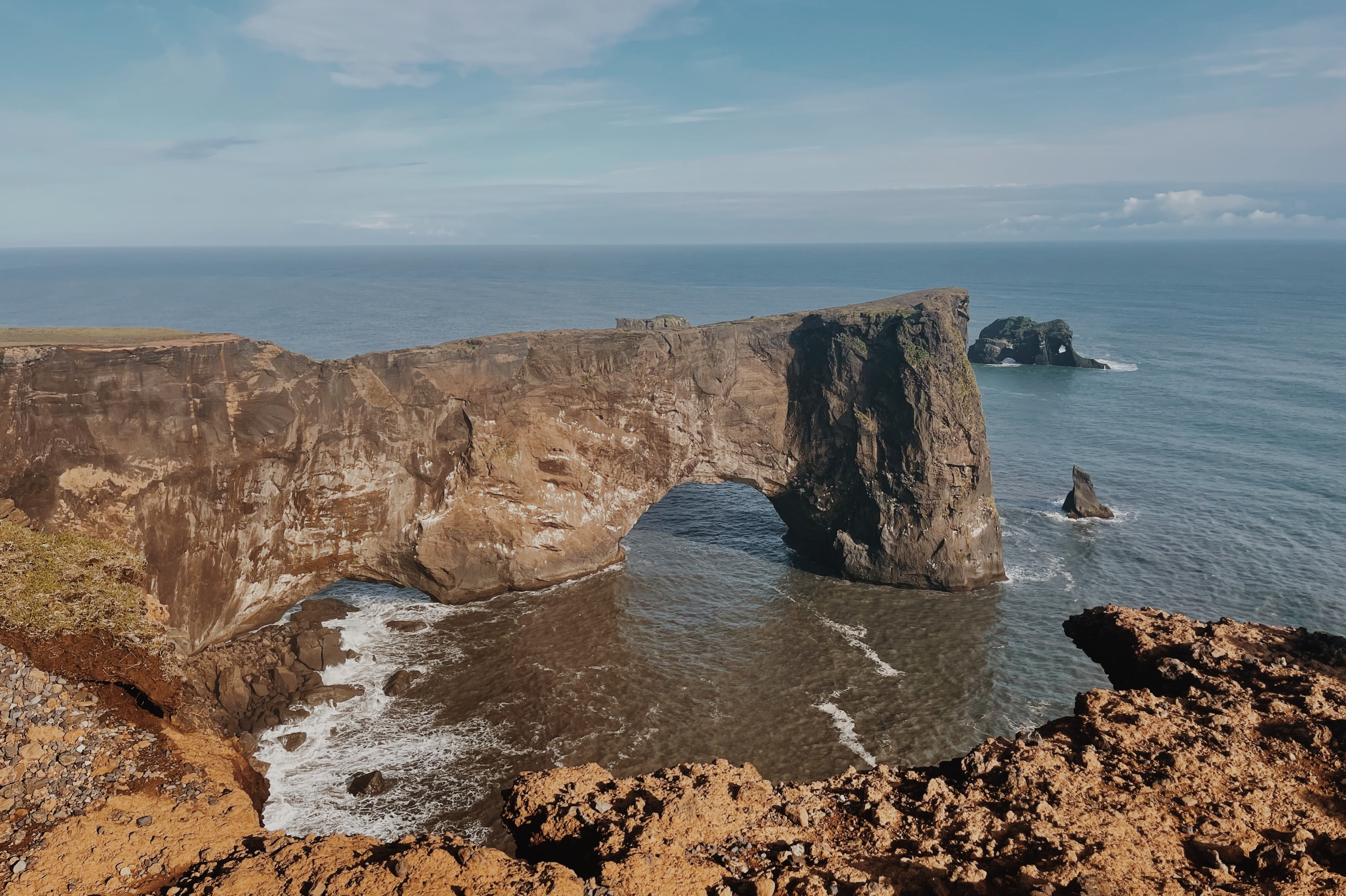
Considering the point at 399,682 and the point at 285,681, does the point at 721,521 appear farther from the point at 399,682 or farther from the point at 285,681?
the point at 285,681

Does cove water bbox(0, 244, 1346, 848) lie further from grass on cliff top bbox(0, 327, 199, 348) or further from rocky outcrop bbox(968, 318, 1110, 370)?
rocky outcrop bbox(968, 318, 1110, 370)

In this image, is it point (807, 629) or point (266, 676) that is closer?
point (266, 676)

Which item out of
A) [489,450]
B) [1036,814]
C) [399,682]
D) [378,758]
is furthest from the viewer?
[489,450]

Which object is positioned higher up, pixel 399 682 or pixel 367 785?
pixel 399 682

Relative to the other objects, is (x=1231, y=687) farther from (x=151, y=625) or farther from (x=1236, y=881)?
(x=151, y=625)

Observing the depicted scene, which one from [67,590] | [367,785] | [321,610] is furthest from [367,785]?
[321,610]

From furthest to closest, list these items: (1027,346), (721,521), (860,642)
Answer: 1. (1027,346)
2. (721,521)
3. (860,642)
